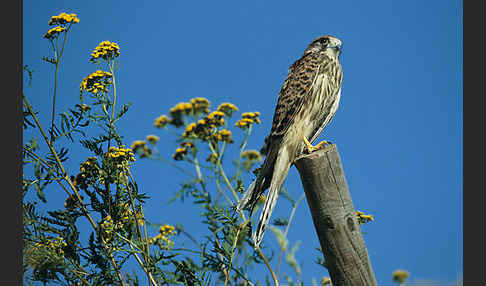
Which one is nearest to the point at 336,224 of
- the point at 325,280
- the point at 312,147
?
the point at 312,147

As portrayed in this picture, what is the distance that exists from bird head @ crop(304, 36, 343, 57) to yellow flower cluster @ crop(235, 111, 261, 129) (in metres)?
0.64

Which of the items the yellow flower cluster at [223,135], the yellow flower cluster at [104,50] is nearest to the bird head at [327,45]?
the yellow flower cluster at [223,135]

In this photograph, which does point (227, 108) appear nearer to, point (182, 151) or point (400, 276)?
point (182, 151)

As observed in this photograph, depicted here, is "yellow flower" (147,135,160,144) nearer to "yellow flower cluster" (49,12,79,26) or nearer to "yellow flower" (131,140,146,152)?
"yellow flower" (131,140,146,152)

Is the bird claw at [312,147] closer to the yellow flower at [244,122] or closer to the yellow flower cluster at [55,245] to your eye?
the yellow flower at [244,122]

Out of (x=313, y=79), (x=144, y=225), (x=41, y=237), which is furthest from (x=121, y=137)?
(x=313, y=79)

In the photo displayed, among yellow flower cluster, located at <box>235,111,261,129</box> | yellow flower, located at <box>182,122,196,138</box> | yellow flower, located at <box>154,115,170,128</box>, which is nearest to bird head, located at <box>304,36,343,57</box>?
yellow flower cluster, located at <box>235,111,261,129</box>

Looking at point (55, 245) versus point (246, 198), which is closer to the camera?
point (55, 245)

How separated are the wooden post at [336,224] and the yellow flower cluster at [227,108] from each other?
113 centimetres

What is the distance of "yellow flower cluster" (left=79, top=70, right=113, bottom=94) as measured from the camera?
2.22m

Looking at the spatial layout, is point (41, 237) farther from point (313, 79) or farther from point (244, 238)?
point (313, 79)

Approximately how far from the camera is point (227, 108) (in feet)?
9.98

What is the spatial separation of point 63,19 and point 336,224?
5.85 ft

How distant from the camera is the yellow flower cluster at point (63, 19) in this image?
2225 millimetres
